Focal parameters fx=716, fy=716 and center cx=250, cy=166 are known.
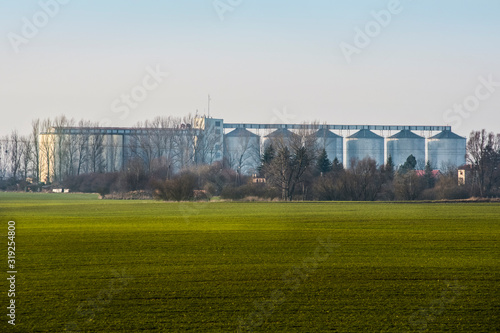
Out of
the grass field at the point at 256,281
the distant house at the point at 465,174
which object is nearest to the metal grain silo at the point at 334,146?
the distant house at the point at 465,174

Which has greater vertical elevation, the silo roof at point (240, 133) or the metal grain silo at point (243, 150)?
the silo roof at point (240, 133)

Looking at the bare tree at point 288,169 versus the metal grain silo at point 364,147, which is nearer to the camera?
the bare tree at point 288,169

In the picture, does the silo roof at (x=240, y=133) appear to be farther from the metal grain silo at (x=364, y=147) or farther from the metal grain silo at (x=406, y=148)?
the metal grain silo at (x=406, y=148)

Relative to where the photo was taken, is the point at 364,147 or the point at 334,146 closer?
the point at 334,146

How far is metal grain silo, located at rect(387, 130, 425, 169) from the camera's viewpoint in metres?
109

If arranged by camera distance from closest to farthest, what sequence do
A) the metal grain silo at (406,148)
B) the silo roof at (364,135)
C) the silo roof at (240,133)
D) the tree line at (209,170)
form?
the tree line at (209,170) → the silo roof at (240,133) → the metal grain silo at (406,148) → the silo roof at (364,135)

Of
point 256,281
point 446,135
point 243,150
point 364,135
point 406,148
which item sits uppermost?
point 364,135

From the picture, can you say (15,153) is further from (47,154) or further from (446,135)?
(446,135)

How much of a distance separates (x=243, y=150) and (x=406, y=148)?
2578 cm

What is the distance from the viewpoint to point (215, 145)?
103688mm

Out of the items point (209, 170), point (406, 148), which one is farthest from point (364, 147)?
point (209, 170)

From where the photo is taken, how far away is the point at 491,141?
87.1 meters

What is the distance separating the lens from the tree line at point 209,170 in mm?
71000

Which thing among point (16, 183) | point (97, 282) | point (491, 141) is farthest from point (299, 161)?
point (97, 282)
